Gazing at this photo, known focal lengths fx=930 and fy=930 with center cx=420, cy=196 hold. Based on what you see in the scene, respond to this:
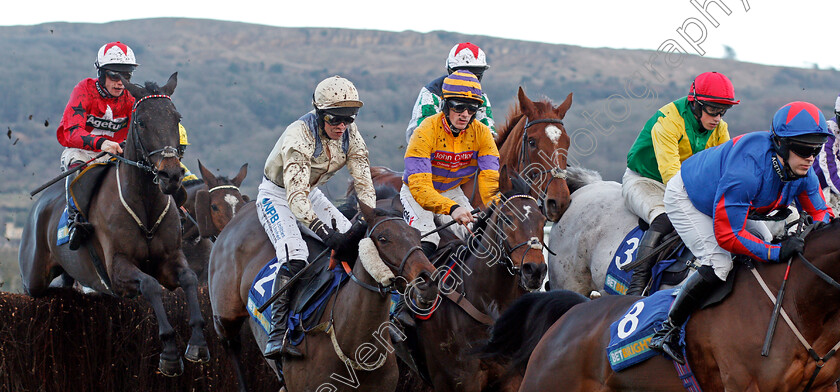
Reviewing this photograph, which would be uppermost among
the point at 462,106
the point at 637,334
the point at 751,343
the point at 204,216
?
the point at 462,106

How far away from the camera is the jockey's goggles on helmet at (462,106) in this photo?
7.09 metres

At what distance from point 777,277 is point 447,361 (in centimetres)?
264

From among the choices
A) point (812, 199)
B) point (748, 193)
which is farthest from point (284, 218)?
point (812, 199)

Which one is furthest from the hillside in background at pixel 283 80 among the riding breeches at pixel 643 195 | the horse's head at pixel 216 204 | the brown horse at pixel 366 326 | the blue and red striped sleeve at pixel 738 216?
the blue and red striped sleeve at pixel 738 216

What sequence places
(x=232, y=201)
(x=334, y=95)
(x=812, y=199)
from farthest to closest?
(x=232, y=201), (x=334, y=95), (x=812, y=199)

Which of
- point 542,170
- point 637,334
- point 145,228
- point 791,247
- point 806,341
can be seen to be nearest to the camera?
point 806,341

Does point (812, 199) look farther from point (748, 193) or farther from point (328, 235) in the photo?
point (328, 235)

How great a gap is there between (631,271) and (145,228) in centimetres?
440

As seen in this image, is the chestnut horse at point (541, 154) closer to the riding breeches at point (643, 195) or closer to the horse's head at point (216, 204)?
the riding breeches at point (643, 195)

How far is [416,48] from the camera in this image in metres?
88.4

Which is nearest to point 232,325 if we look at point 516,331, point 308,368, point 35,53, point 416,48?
point 308,368

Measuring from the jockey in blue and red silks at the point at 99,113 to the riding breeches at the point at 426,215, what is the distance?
295cm

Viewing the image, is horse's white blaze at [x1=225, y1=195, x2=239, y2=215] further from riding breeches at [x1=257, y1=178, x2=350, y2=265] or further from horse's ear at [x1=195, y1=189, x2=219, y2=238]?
riding breeches at [x1=257, y1=178, x2=350, y2=265]

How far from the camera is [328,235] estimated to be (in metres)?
6.31
